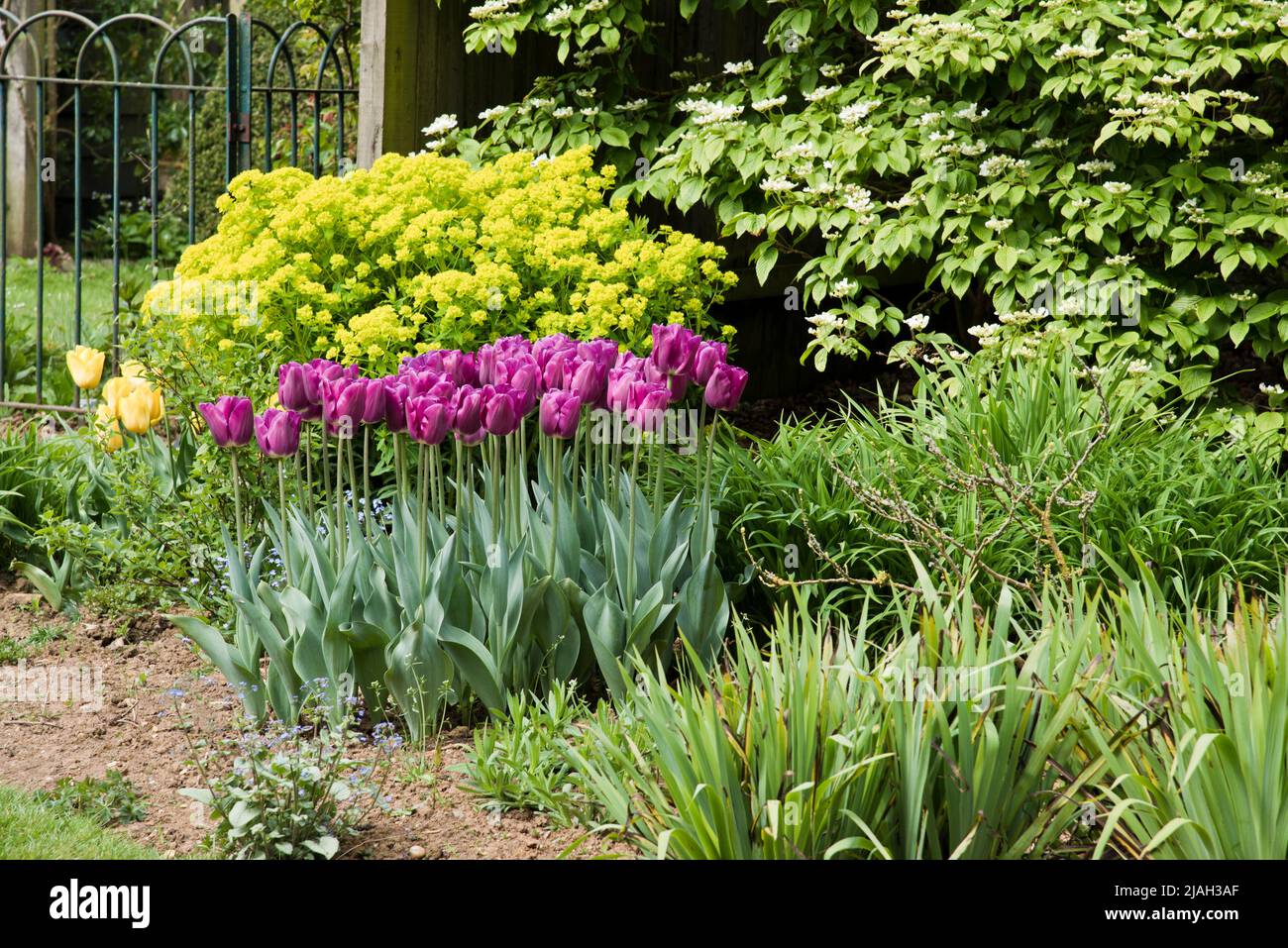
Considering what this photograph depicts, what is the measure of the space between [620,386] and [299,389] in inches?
31.3

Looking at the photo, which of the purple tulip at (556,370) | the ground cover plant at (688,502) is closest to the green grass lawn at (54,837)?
the ground cover plant at (688,502)

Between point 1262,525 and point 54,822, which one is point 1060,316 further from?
point 54,822

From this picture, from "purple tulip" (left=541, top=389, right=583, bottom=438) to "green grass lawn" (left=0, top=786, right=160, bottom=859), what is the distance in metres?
1.34

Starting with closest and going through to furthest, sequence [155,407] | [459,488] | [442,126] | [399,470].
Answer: [399,470] < [459,488] < [155,407] < [442,126]

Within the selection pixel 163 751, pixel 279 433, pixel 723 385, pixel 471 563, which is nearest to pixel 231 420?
pixel 279 433

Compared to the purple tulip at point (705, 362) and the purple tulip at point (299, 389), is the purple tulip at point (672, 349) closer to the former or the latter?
the purple tulip at point (705, 362)

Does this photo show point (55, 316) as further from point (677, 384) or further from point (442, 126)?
point (677, 384)

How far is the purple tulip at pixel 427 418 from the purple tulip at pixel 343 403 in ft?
0.39

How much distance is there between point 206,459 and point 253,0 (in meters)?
10.0

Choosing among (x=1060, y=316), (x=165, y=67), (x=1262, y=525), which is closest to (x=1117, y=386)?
(x=1060, y=316)

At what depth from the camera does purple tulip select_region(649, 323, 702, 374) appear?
11.7 ft

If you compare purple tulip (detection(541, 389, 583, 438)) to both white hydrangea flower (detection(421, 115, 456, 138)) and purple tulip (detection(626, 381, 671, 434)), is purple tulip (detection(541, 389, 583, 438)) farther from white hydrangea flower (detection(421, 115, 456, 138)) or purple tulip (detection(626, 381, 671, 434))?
white hydrangea flower (detection(421, 115, 456, 138))

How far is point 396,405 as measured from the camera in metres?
3.37

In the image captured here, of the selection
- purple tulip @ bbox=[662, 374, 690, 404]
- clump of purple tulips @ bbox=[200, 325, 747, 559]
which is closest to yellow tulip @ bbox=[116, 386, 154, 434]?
clump of purple tulips @ bbox=[200, 325, 747, 559]
